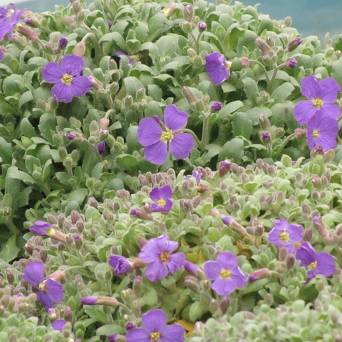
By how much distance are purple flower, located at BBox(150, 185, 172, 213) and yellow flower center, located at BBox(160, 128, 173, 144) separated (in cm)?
54

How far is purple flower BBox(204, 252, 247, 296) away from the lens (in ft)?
7.36

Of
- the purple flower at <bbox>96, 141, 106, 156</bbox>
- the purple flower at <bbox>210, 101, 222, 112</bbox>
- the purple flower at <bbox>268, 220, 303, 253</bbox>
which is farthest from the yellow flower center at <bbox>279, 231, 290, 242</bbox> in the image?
the purple flower at <bbox>96, 141, 106, 156</bbox>

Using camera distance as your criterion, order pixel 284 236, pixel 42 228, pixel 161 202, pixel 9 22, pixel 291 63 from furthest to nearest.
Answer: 1. pixel 9 22
2. pixel 291 63
3. pixel 42 228
4. pixel 161 202
5. pixel 284 236

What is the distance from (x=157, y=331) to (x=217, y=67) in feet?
4.16

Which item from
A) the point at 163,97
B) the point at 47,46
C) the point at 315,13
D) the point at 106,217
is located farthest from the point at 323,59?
the point at 315,13

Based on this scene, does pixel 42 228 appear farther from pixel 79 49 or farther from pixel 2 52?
pixel 2 52

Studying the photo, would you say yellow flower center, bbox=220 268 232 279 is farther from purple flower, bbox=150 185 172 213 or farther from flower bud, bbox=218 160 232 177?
flower bud, bbox=218 160 232 177

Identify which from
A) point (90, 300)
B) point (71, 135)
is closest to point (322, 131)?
point (71, 135)

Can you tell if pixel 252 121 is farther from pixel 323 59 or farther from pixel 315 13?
pixel 315 13

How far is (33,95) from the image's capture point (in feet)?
10.9

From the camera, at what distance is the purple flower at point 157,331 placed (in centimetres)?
223

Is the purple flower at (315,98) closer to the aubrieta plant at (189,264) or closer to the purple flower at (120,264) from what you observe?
the aubrieta plant at (189,264)

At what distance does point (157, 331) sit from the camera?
224cm

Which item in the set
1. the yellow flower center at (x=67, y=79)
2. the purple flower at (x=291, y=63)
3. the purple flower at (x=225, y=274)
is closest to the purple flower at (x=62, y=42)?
the yellow flower center at (x=67, y=79)
